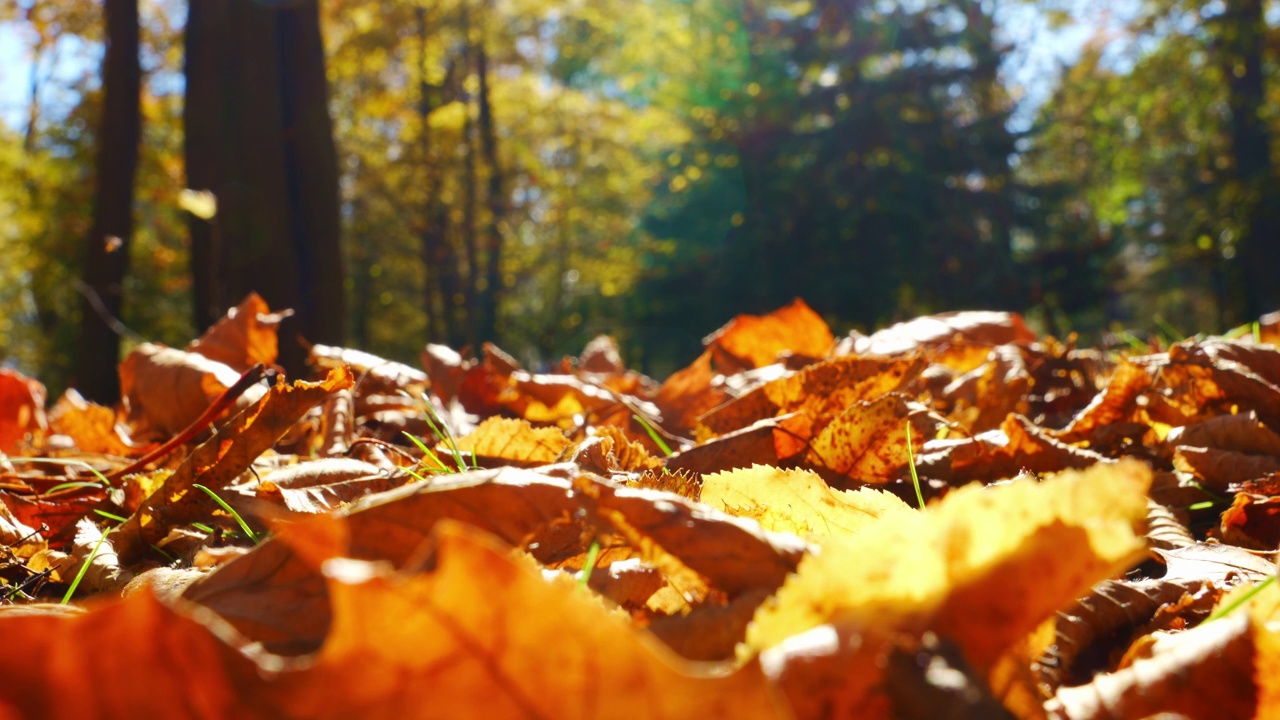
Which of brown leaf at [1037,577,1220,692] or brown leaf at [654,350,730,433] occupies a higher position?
brown leaf at [1037,577,1220,692]

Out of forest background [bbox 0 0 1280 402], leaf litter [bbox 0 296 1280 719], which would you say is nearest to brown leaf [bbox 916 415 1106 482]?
leaf litter [bbox 0 296 1280 719]

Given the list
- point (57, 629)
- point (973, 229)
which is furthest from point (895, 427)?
point (973, 229)

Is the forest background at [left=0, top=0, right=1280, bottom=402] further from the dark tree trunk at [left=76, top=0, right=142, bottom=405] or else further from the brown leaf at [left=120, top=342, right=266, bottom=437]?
the brown leaf at [left=120, top=342, right=266, bottom=437]

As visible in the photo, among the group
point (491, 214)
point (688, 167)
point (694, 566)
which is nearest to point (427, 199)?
point (491, 214)

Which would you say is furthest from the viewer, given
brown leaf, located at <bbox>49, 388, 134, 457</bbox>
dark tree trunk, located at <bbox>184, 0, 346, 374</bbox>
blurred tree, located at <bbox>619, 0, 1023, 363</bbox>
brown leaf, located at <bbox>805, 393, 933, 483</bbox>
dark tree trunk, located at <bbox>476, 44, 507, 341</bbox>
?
dark tree trunk, located at <bbox>476, 44, 507, 341</bbox>

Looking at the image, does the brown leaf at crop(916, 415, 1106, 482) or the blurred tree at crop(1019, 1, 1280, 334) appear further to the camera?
the blurred tree at crop(1019, 1, 1280, 334)

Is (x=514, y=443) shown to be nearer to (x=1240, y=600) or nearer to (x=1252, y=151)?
(x=1240, y=600)

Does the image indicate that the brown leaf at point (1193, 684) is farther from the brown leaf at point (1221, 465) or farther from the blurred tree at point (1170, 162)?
the blurred tree at point (1170, 162)
